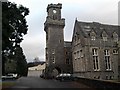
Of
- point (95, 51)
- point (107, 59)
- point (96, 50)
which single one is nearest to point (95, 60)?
point (95, 51)

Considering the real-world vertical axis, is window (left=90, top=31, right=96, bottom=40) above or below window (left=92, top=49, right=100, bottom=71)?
above

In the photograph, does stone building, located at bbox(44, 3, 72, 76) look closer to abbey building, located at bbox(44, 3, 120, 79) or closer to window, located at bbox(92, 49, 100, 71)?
abbey building, located at bbox(44, 3, 120, 79)

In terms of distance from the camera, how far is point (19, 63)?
336 ft

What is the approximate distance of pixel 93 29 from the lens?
55.6 metres

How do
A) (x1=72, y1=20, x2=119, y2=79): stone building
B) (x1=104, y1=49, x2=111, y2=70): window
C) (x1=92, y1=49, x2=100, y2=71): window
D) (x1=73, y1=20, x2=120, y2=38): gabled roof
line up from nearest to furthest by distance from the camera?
(x1=72, y1=20, x2=119, y2=79): stone building
(x1=92, y1=49, x2=100, y2=71): window
(x1=104, y1=49, x2=111, y2=70): window
(x1=73, y1=20, x2=120, y2=38): gabled roof

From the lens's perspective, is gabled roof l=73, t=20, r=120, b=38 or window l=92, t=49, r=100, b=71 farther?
gabled roof l=73, t=20, r=120, b=38

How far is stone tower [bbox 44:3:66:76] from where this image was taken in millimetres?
69500

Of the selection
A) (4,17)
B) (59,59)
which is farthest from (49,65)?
(4,17)

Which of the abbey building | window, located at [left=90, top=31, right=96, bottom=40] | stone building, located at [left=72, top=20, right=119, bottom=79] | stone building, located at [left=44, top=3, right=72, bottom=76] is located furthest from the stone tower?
window, located at [left=90, top=31, right=96, bottom=40]

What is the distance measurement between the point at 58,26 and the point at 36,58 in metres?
127

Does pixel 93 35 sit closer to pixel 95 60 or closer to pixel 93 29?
pixel 93 29

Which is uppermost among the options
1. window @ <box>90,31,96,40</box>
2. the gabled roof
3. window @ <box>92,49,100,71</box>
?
the gabled roof

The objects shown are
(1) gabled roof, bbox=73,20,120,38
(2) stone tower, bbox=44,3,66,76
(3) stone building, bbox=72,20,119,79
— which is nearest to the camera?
(3) stone building, bbox=72,20,119,79

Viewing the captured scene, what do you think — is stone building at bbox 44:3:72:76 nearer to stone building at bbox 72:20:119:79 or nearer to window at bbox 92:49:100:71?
stone building at bbox 72:20:119:79
